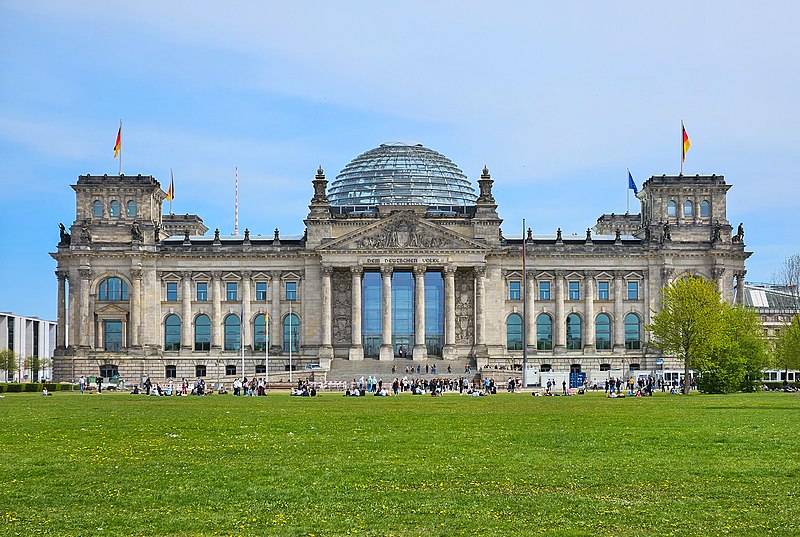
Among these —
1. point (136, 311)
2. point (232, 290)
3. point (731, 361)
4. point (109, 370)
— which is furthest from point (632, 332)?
point (109, 370)

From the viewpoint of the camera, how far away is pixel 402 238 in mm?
138000

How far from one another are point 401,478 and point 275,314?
114 metres

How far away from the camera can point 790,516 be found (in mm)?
23297

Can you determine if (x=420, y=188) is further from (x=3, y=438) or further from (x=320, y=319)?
(x=3, y=438)

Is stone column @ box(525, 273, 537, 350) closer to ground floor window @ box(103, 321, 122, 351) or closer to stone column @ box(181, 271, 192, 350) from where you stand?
stone column @ box(181, 271, 192, 350)

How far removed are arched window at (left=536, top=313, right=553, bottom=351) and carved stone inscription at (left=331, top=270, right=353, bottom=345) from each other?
74.3ft

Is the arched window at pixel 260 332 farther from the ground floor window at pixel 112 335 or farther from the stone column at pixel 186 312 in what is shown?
the ground floor window at pixel 112 335

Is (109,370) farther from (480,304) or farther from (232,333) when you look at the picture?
(480,304)

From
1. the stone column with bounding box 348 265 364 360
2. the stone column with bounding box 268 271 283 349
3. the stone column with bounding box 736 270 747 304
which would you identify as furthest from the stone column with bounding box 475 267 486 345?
the stone column with bounding box 736 270 747 304

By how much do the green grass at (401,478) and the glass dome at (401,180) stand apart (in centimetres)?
10451

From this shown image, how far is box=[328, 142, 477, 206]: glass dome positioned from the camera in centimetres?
15212

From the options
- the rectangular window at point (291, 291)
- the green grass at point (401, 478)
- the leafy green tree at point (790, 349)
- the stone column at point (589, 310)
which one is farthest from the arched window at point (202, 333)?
the green grass at point (401, 478)

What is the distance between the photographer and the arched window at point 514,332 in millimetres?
142750

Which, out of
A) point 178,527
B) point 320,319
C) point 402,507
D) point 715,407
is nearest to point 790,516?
point 402,507
